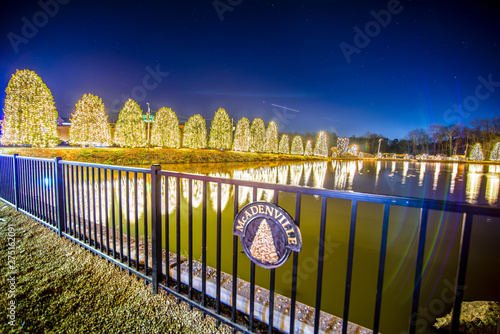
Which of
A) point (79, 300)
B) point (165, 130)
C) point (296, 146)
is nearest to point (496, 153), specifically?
point (296, 146)

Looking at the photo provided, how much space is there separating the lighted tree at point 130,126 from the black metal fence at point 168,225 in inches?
875

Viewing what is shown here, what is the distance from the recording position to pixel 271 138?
50.3m

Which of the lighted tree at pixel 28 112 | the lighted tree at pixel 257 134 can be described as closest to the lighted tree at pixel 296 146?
the lighted tree at pixel 257 134

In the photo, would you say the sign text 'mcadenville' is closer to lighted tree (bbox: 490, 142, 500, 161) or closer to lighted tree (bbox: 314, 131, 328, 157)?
lighted tree (bbox: 314, 131, 328, 157)

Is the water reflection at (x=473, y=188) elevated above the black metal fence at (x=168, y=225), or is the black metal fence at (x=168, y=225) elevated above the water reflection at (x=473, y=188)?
the black metal fence at (x=168, y=225)

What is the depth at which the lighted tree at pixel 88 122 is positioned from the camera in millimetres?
22438

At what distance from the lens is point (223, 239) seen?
15.0ft

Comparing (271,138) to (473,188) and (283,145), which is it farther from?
(473,188)

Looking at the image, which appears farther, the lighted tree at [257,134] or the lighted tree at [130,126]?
the lighted tree at [257,134]

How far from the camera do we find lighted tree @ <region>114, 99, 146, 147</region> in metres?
26.2

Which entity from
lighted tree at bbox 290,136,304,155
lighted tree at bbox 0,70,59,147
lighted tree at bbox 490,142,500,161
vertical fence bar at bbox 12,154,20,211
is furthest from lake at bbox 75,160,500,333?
lighted tree at bbox 490,142,500,161

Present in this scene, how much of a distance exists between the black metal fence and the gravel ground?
0.13 meters

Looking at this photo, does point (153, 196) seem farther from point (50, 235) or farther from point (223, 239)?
point (50, 235)

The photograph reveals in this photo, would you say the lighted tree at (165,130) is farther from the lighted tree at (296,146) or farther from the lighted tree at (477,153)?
the lighted tree at (477,153)
